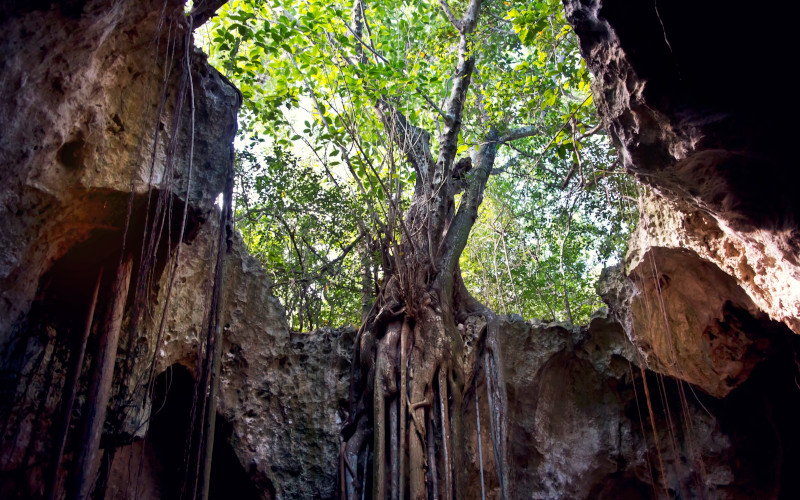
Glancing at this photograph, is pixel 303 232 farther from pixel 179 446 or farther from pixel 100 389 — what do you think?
pixel 100 389

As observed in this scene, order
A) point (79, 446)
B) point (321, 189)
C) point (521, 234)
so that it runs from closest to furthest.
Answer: point (79, 446) < point (321, 189) < point (521, 234)

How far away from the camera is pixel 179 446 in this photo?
188 inches

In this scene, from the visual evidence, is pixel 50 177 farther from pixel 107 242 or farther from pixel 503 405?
pixel 503 405

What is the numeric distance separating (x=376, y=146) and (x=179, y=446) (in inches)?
134

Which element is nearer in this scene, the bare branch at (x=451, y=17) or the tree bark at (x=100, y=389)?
the tree bark at (x=100, y=389)

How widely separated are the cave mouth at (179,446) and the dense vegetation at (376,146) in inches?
60.1

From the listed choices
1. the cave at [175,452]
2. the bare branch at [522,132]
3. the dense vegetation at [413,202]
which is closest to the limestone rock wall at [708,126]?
the dense vegetation at [413,202]

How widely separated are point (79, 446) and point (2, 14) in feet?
6.94

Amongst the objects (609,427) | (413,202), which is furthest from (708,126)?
(609,427)

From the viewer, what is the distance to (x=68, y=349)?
3.29 metres

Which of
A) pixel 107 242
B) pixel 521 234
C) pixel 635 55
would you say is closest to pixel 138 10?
pixel 107 242

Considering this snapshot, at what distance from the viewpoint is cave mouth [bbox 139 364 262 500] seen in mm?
4688

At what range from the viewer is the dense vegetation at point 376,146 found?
17.3 ft

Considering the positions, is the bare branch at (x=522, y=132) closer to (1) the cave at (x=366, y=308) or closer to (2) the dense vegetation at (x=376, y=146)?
(2) the dense vegetation at (x=376, y=146)
